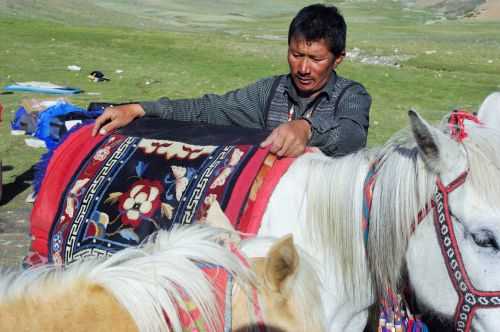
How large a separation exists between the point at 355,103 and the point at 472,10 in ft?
205

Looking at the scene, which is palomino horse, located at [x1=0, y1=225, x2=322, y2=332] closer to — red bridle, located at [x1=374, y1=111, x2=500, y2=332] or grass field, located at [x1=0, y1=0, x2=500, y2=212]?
red bridle, located at [x1=374, y1=111, x2=500, y2=332]

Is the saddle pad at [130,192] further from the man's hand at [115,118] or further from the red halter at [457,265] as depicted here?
the red halter at [457,265]

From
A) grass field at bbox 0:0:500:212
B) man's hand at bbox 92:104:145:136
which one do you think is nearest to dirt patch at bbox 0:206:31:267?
grass field at bbox 0:0:500:212

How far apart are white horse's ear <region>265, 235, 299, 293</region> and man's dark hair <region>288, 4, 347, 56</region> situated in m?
1.43

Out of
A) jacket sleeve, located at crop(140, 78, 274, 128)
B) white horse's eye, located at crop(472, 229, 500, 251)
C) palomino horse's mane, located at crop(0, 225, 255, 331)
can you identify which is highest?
jacket sleeve, located at crop(140, 78, 274, 128)

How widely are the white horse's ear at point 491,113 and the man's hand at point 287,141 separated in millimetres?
635

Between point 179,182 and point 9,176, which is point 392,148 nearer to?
point 179,182

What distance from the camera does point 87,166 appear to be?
2.35 metres

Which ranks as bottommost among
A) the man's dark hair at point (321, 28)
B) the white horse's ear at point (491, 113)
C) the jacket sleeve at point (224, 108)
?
the jacket sleeve at point (224, 108)

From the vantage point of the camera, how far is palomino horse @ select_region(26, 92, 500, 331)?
163 centimetres

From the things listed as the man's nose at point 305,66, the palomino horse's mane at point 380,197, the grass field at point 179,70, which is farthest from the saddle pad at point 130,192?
the grass field at point 179,70

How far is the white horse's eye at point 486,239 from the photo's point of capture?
1575 millimetres

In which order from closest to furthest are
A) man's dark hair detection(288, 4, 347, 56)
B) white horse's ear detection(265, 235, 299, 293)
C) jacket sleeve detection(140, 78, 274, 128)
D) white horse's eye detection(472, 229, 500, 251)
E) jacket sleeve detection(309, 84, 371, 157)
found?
white horse's ear detection(265, 235, 299, 293), white horse's eye detection(472, 229, 500, 251), jacket sleeve detection(309, 84, 371, 157), man's dark hair detection(288, 4, 347, 56), jacket sleeve detection(140, 78, 274, 128)

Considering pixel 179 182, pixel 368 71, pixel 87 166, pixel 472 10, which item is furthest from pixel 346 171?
pixel 472 10
